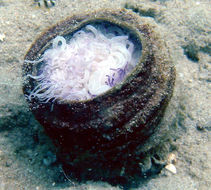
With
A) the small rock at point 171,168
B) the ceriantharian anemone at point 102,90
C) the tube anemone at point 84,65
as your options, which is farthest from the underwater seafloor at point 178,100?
the tube anemone at point 84,65

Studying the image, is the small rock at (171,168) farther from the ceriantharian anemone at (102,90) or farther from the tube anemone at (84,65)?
the tube anemone at (84,65)

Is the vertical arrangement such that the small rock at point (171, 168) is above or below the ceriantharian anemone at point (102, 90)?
below

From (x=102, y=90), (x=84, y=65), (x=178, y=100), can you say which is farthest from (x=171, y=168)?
(x=84, y=65)

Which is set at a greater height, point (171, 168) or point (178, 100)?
point (178, 100)

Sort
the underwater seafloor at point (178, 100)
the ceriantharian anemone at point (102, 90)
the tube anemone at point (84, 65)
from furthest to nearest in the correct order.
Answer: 1. the underwater seafloor at point (178, 100)
2. the tube anemone at point (84, 65)
3. the ceriantharian anemone at point (102, 90)

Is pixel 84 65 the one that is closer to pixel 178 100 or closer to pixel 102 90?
pixel 102 90

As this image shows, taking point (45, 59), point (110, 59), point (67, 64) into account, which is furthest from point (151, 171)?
point (45, 59)

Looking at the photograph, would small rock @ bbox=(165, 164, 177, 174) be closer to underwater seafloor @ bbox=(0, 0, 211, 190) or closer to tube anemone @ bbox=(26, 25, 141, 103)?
underwater seafloor @ bbox=(0, 0, 211, 190)
